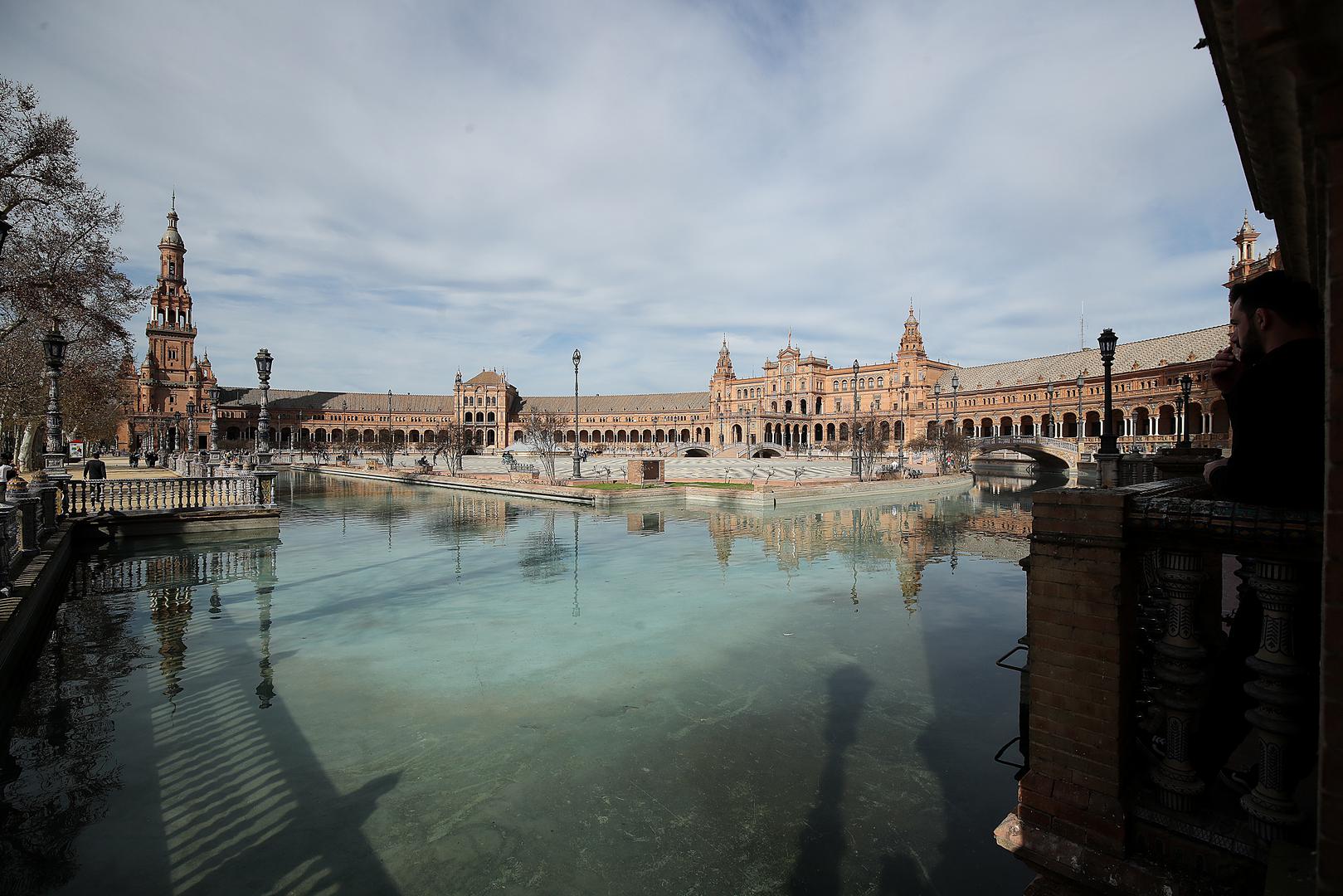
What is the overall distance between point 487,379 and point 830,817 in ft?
411

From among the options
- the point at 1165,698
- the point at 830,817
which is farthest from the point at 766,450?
the point at 1165,698

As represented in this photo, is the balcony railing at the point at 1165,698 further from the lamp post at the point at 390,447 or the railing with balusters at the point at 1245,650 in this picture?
the lamp post at the point at 390,447

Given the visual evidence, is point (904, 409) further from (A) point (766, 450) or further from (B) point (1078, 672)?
(B) point (1078, 672)

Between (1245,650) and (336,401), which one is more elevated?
(336,401)

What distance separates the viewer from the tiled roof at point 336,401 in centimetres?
11395

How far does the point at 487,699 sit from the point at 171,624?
556 centimetres

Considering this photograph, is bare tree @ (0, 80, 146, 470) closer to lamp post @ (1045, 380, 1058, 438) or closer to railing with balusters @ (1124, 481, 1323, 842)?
railing with balusters @ (1124, 481, 1323, 842)

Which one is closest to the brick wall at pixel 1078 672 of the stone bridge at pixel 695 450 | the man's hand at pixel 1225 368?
the man's hand at pixel 1225 368

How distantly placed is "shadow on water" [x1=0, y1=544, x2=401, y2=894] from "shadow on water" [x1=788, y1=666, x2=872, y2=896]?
2.41 meters

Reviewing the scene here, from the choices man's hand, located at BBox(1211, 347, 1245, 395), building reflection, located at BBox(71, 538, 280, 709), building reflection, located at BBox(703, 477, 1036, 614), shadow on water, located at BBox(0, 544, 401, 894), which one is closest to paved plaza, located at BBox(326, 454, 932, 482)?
building reflection, located at BBox(703, 477, 1036, 614)

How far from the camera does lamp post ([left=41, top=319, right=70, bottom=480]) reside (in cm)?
1421

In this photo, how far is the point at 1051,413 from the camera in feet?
242

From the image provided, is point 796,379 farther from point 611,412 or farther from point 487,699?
point 487,699

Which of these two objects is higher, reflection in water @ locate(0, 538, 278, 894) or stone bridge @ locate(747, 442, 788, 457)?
stone bridge @ locate(747, 442, 788, 457)
